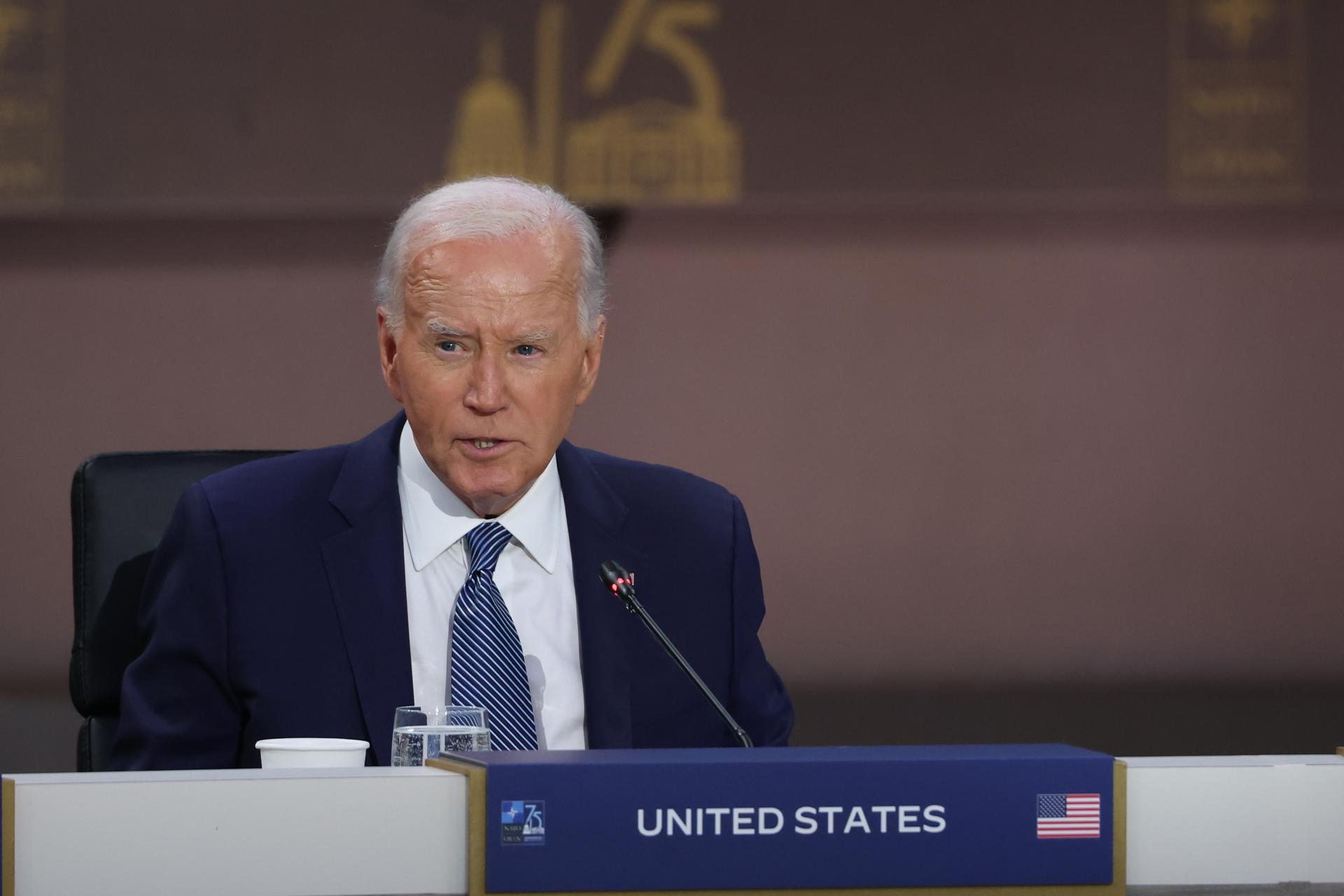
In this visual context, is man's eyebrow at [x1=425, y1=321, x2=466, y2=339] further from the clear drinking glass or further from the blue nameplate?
the blue nameplate

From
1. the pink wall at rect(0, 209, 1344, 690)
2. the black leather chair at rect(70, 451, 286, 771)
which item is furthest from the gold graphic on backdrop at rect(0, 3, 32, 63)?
the black leather chair at rect(70, 451, 286, 771)

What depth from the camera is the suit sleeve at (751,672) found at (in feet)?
5.78

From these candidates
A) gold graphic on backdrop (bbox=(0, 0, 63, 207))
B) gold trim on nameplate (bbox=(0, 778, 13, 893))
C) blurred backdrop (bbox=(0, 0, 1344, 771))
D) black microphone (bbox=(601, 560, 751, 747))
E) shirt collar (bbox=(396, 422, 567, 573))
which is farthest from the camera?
blurred backdrop (bbox=(0, 0, 1344, 771))

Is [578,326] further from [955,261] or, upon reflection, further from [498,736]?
[955,261]

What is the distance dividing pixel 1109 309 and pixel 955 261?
0.53 meters

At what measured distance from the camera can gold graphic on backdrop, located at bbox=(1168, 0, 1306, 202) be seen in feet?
15.4

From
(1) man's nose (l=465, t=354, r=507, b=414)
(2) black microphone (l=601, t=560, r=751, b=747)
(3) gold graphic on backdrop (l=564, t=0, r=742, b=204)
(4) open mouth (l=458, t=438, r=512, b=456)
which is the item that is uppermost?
(3) gold graphic on backdrop (l=564, t=0, r=742, b=204)

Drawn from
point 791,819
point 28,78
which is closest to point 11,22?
point 28,78

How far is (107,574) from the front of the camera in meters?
1.81

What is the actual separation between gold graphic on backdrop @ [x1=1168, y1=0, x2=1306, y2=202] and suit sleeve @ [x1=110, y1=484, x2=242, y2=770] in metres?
3.84

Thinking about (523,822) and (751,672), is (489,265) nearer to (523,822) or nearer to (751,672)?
(751,672)

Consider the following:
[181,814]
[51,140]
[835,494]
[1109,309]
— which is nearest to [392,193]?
[51,140]

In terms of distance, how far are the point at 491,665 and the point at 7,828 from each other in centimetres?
70

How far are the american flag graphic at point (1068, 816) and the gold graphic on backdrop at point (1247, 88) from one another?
4.14m
